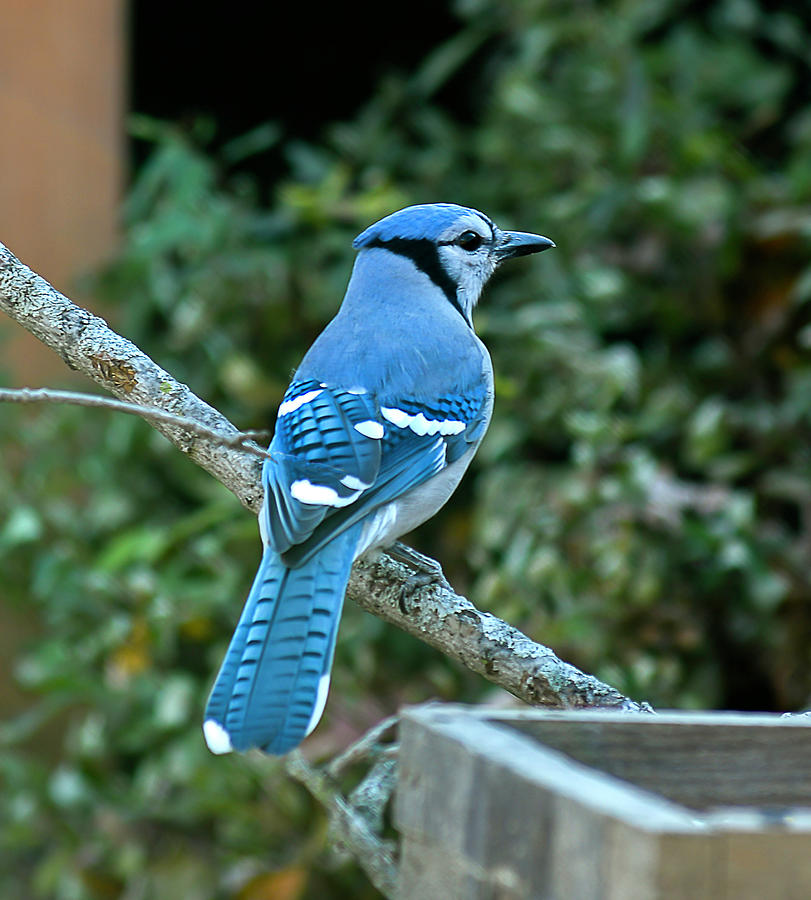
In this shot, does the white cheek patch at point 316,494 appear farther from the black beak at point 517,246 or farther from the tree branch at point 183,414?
the black beak at point 517,246

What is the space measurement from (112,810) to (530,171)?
1.60 m

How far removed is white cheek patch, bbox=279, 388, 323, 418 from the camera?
1512 millimetres

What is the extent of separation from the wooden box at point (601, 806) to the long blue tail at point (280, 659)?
10.7 inches

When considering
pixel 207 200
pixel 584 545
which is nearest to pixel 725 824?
pixel 584 545

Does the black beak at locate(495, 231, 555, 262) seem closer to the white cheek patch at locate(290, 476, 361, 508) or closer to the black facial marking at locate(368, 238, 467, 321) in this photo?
the black facial marking at locate(368, 238, 467, 321)

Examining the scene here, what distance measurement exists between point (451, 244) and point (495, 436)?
1.96 feet

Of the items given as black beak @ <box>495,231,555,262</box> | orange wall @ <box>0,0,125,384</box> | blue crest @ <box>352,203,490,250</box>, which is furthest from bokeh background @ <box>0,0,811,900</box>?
blue crest @ <box>352,203,490,250</box>

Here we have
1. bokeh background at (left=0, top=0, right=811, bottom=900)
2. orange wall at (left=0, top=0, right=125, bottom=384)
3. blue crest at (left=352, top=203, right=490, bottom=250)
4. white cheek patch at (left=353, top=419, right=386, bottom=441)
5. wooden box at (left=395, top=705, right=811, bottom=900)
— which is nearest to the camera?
wooden box at (left=395, top=705, right=811, bottom=900)

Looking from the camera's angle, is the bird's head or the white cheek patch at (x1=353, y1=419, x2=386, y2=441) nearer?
the white cheek patch at (x1=353, y1=419, x2=386, y2=441)

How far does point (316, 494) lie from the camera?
132 centimetres

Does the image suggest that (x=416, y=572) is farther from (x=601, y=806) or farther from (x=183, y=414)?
(x=601, y=806)

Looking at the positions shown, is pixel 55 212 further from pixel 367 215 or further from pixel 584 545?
pixel 584 545

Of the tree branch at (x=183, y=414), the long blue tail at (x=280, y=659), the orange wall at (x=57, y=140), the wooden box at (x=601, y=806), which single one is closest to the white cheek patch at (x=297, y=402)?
the tree branch at (x=183, y=414)

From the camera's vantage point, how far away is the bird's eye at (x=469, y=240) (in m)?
1.82
